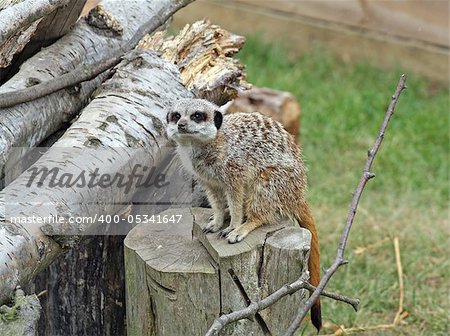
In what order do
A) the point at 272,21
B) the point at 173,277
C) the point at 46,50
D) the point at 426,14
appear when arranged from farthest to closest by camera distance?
the point at 272,21 < the point at 426,14 < the point at 46,50 < the point at 173,277

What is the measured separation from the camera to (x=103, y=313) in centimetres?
309

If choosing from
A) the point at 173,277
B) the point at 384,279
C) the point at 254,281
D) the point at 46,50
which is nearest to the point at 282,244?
the point at 254,281

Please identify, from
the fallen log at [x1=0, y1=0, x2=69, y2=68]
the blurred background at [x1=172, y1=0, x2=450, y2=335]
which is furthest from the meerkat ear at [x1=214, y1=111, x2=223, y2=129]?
the blurred background at [x1=172, y1=0, x2=450, y2=335]

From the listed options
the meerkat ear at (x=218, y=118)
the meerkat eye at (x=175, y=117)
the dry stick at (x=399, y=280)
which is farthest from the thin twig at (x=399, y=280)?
the meerkat eye at (x=175, y=117)

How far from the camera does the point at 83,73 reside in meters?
3.24

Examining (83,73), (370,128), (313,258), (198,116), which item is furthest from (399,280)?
(370,128)

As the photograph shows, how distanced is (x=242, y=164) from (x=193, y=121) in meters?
0.21

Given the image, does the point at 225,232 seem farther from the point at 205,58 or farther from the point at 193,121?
the point at 205,58

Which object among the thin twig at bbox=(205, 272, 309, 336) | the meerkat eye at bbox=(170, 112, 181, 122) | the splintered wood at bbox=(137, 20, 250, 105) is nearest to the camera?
the thin twig at bbox=(205, 272, 309, 336)

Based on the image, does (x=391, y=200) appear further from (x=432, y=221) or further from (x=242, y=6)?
(x=242, y=6)

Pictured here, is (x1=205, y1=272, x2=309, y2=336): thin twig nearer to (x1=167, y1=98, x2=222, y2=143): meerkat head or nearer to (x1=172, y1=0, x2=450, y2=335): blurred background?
(x1=167, y1=98, x2=222, y2=143): meerkat head

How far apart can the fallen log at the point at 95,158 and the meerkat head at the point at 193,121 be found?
8.4 inches

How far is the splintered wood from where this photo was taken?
11.0 ft

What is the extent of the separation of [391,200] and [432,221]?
0.34 m
